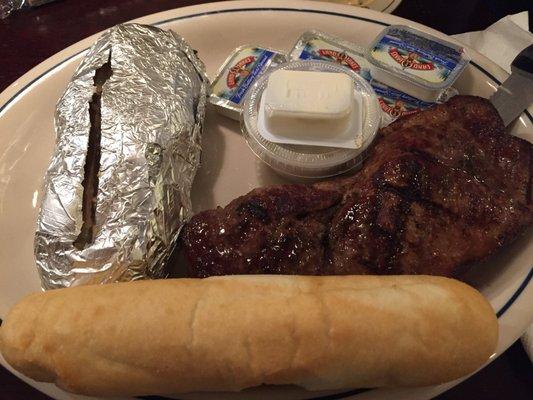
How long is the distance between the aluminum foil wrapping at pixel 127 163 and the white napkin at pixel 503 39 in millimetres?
1177

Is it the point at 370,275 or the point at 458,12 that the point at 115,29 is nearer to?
the point at 370,275

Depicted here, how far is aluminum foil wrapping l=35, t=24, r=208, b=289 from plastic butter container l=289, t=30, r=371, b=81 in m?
0.47

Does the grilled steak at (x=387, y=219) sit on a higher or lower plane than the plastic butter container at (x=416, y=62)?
lower

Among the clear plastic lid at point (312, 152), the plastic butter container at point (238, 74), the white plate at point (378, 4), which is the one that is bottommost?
the clear plastic lid at point (312, 152)

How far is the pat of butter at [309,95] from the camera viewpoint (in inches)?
63.4

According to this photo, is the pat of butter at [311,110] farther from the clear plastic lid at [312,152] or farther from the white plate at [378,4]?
the white plate at [378,4]

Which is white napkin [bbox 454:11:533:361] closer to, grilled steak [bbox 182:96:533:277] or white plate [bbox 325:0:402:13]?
white plate [bbox 325:0:402:13]

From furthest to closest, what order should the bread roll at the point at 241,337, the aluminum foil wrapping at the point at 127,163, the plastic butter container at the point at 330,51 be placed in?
the plastic butter container at the point at 330,51 → the aluminum foil wrapping at the point at 127,163 → the bread roll at the point at 241,337

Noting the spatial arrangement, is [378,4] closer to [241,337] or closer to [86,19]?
[86,19]

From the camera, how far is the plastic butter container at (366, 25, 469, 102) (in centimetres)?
186

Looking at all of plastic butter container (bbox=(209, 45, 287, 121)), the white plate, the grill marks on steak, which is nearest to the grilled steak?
the grill marks on steak

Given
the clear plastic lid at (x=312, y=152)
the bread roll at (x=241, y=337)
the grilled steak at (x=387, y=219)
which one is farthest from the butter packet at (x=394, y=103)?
the bread roll at (x=241, y=337)

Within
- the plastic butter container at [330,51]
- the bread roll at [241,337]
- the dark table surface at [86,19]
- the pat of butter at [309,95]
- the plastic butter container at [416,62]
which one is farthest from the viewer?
the dark table surface at [86,19]

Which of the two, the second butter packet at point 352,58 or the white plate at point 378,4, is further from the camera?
the white plate at point 378,4
